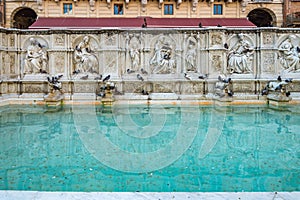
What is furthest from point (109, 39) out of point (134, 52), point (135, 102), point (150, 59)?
point (135, 102)

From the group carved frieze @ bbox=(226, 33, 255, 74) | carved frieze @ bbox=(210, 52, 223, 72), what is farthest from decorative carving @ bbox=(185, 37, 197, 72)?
carved frieze @ bbox=(226, 33, 255, 74)

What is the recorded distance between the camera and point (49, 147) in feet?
16.4

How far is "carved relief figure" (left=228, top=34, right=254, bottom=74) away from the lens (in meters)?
10.4

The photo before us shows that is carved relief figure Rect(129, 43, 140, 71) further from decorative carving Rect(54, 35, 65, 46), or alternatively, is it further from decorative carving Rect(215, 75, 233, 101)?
decorative carving Rect(215, 75, 233, 101)

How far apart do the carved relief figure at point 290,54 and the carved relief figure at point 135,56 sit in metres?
5.40

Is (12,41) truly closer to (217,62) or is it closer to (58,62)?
(58,62)

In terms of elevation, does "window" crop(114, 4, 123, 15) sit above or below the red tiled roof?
above

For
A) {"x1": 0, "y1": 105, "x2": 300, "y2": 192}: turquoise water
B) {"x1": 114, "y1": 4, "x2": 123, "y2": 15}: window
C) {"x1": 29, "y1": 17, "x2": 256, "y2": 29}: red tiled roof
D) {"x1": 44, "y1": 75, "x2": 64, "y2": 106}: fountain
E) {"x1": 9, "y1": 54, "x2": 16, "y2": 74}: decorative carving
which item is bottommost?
{"x1": 0, "y1": 105, "x2": 300, "y2": 192}: turquoise water

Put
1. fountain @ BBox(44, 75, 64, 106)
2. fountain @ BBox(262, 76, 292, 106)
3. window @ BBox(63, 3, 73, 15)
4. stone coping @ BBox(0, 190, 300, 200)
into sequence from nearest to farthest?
stone coping @ BBox(0, 190, 300, 200) → fountain @ BBox(262, 76, 292, 106) → fountain @ BBox(44, 75, 64, 106) → window @ BBox(63, 3, 73, 15)

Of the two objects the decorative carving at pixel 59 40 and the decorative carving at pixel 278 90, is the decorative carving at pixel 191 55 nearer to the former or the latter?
the decorative carving at pixel 278 90

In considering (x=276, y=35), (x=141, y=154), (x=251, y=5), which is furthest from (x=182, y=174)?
(x=251, y=5)

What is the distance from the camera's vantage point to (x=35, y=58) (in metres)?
10.5

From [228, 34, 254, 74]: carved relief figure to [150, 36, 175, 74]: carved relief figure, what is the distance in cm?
223

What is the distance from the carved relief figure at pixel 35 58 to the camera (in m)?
10.4
